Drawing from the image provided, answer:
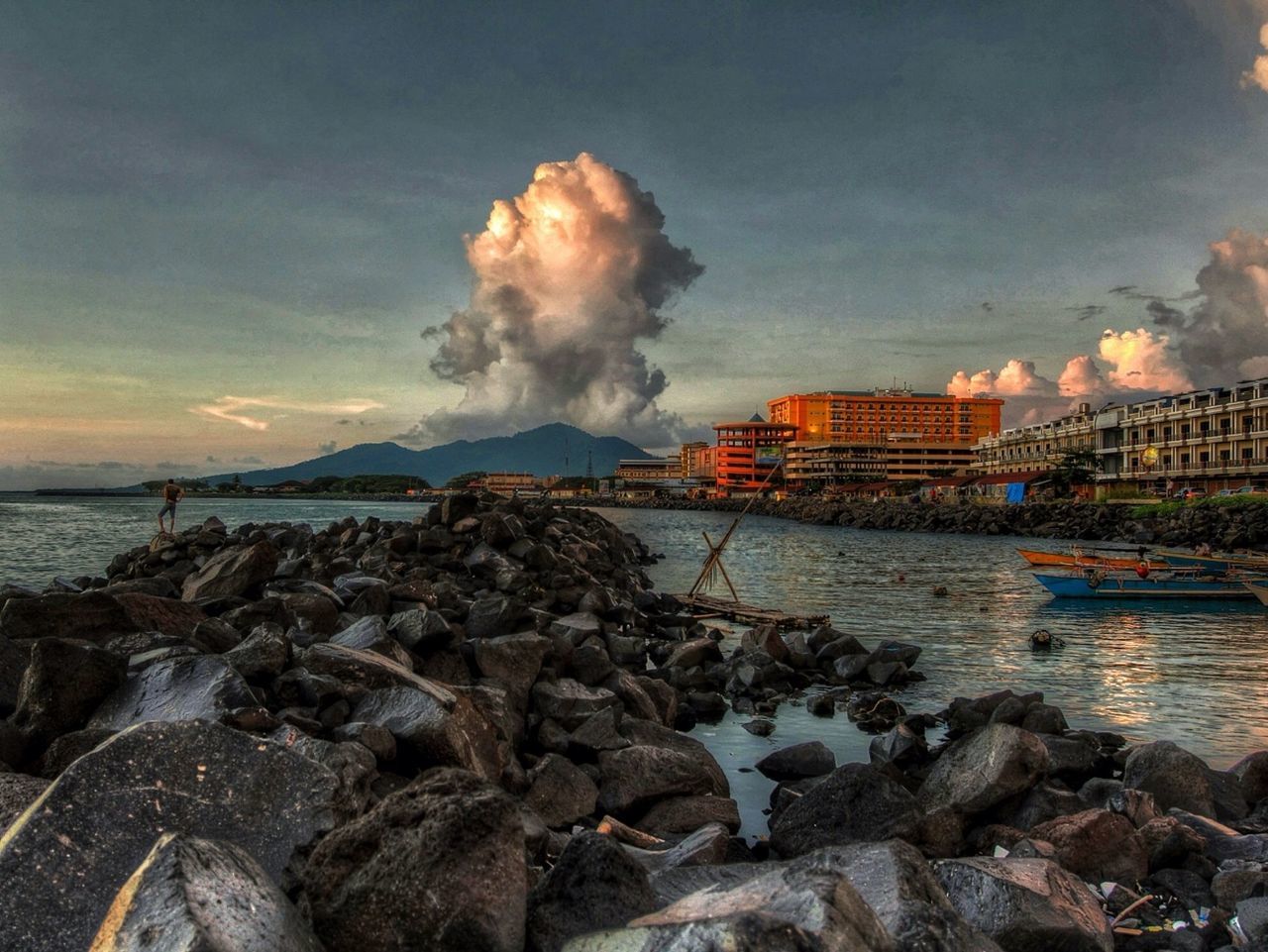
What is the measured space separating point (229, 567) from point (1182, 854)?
41.6 ft

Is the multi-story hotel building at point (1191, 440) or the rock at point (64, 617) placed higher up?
the multi-story hotel building at point (1191, 440)

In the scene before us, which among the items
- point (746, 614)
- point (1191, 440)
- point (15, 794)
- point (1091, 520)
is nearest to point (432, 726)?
point (15, 794)

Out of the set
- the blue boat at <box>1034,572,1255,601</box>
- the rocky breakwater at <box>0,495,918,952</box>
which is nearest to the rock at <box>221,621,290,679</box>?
the rocky breakwater at <box>0,495,918,952</box>

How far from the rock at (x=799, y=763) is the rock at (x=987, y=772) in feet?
6.01

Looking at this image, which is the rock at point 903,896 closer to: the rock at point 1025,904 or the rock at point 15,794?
the rock at point 1025,904

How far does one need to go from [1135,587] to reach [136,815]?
33799 millimetres

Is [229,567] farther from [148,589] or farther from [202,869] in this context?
[202,869]

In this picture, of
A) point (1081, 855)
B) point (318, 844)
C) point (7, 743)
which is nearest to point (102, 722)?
point (7, 743)

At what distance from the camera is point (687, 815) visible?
7895 millimetres

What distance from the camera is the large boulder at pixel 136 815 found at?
3.46m

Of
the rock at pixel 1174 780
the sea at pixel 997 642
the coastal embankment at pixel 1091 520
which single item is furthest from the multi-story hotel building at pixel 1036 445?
the rock at pixel 1174 780

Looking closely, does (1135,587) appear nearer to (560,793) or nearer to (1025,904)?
(560,793)

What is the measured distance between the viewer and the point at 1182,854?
6.79 m

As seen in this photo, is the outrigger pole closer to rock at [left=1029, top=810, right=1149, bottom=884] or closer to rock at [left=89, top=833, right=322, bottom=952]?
rock at [left=1029, top=810, right=1149, bottom=884]
